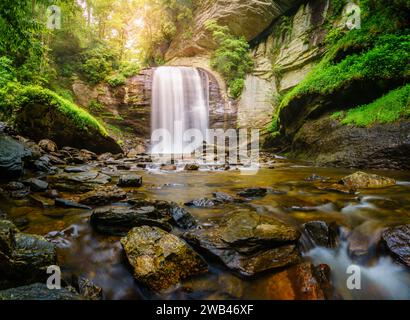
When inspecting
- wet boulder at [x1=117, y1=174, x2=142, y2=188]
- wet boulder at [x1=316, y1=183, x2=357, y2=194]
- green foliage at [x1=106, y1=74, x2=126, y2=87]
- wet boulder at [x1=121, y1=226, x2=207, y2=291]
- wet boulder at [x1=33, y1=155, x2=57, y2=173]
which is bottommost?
wet boulder at [x1=121, y1=226, x2=207, y2=291]

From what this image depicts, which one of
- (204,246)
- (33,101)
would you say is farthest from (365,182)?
(33,101)

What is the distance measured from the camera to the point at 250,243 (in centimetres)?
242

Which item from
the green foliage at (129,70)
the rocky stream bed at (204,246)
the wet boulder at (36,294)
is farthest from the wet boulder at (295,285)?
the green foliage at (129,70)

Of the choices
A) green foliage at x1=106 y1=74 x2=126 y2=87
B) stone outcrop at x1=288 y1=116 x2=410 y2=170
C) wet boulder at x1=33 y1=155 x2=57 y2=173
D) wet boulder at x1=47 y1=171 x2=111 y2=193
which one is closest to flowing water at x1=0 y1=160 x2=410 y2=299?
wet boulder at x1=47 y1=171 x2=111 y2=193

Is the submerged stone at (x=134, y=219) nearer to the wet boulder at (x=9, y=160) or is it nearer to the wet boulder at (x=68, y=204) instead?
the wet boulder at (x=68, y=204)

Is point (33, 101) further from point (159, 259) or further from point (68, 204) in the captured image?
point (159, 259)

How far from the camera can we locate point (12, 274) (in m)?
1.82

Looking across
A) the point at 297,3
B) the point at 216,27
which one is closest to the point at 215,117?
the point at 216,27

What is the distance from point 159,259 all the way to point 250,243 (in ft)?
2.83

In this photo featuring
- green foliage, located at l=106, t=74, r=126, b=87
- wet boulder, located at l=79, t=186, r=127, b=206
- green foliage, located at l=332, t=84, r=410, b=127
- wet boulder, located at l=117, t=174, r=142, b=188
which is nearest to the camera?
wet boulder, located at l=79, t=186, r=127, b=206

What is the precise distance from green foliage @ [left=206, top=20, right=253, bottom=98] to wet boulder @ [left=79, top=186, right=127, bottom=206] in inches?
629

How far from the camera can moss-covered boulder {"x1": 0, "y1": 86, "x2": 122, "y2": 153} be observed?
841 centimetres

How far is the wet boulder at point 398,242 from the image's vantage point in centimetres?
222

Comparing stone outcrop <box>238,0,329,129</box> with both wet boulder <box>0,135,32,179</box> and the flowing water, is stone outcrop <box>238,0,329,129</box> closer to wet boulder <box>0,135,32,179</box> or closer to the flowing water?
the flowing water
